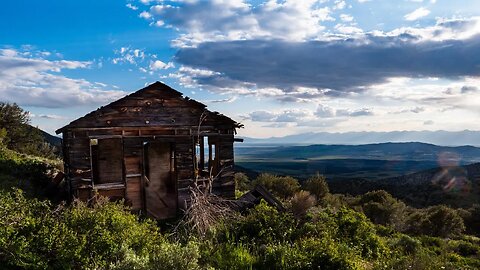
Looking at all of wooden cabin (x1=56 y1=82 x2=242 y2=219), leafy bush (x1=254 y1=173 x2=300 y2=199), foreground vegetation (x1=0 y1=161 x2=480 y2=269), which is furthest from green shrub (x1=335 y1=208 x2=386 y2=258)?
leafy bush (x1=254 y1=173 x2=300 y2=199)

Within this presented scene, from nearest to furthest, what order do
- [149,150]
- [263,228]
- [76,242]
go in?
[76,242]
[263,228]
[149,150]

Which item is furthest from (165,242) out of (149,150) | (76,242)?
(149,150)

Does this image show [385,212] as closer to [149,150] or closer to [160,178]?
[160,178]

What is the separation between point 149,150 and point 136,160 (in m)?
1.24

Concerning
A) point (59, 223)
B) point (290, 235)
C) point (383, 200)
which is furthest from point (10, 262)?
point (383, 200)

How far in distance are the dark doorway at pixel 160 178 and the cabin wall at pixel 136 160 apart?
776 millimetres

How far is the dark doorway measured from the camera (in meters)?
16.7

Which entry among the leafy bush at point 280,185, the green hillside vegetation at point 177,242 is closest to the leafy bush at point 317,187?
the leafy bush at point 280,185

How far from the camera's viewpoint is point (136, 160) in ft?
52.5

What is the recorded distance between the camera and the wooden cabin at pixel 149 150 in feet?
48.0

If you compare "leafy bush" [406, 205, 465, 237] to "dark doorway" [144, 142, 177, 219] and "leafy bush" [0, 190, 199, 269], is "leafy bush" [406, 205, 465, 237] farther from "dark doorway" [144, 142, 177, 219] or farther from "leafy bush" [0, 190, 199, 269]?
"leafy bush" [0, 190, 199, 269]

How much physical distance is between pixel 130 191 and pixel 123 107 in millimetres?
3202

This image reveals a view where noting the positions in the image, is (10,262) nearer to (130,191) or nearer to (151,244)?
(151,244)

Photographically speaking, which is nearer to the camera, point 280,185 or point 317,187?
point 280,185
